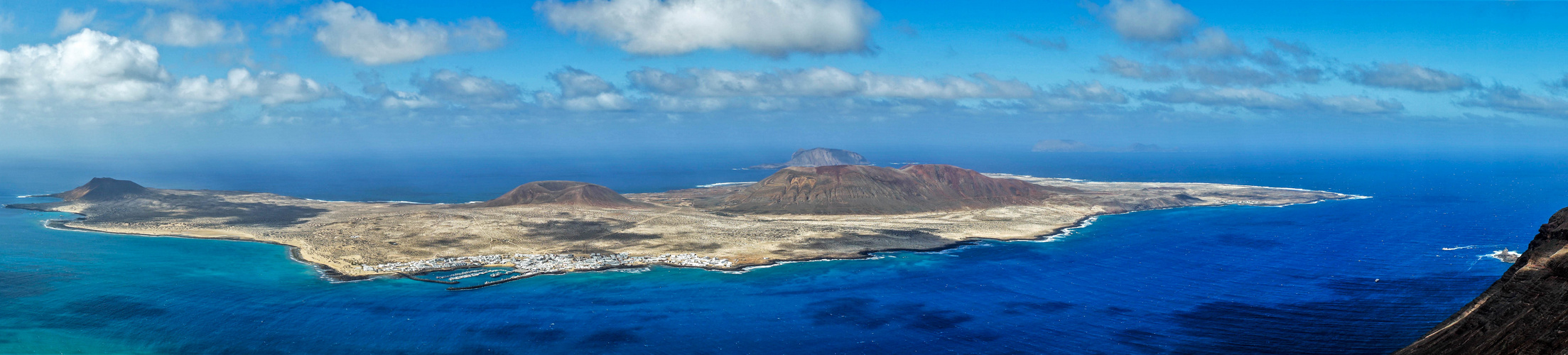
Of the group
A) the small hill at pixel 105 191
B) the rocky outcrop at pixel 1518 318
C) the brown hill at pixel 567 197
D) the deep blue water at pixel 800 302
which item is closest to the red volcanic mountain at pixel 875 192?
the brown hill at pixel 567 197

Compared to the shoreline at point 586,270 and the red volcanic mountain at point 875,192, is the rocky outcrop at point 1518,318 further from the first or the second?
the red volcanic mountain at point 875,192

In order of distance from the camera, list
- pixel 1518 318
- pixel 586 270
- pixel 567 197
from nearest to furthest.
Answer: pixel 1518 318
pixel 586 270
pixel 567 197

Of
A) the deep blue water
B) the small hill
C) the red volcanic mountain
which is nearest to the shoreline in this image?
the deep blue water

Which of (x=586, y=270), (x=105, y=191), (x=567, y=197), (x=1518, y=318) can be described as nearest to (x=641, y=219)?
(x=567, y=197)

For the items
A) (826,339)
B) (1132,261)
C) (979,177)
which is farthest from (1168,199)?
(826,339)

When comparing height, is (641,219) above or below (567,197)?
below

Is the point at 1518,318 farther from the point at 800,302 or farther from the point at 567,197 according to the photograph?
the point at 567,197

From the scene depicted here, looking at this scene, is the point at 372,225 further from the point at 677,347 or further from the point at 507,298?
the point at 677,347

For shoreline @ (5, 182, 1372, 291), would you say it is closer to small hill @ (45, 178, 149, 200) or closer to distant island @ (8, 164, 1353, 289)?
distant island @ (8, 164, 1353, 289)
